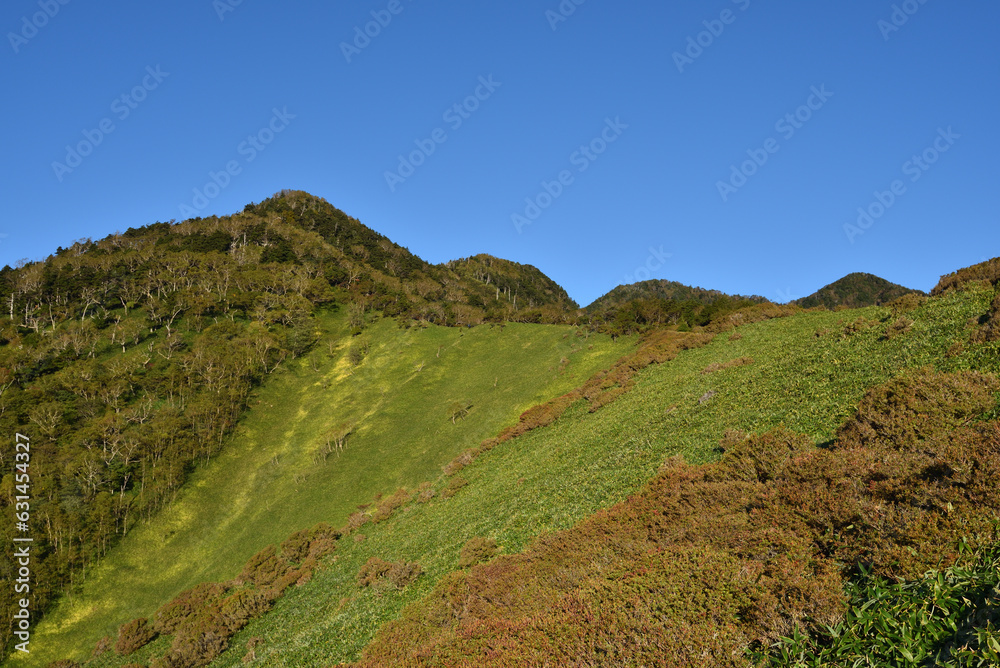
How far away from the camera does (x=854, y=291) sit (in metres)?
151

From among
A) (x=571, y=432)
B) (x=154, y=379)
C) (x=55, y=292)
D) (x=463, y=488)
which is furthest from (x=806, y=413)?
(x=55, y=292)

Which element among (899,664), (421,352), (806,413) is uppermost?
(421,352)

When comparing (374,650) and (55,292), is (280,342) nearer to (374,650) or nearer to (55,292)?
(55,292)

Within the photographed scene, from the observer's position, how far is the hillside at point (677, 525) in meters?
7.34

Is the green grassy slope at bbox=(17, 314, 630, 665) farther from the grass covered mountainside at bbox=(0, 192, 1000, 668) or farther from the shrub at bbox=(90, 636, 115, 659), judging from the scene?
the shrub at bbox=(90, 636, 115, 659)

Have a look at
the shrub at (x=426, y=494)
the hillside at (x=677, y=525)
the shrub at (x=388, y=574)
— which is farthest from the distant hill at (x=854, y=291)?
the shrub at (x=388, y=574)

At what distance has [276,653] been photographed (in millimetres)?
17266

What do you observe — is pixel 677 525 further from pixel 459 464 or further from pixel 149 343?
pixel 149 343

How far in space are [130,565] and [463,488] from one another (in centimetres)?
4171

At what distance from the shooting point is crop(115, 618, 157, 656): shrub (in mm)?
29531

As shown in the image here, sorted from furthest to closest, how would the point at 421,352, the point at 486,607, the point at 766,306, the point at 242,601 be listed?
the point at 421,352, the point at 766,306, the point at 242,601, the point at 486,607

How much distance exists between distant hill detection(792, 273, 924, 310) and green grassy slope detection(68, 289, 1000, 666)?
13679 cm

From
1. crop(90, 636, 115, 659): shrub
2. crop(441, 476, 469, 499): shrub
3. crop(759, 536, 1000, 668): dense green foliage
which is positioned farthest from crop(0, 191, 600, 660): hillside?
crop(759, 536, 1000, 668): dense green foliage

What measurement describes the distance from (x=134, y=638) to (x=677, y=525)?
120 ft
